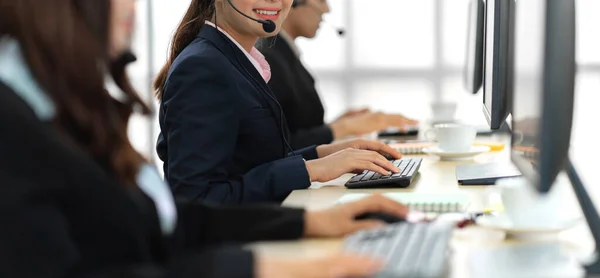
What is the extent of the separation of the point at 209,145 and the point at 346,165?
0.32 metres

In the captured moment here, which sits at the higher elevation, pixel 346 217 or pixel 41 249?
pixel 41 249

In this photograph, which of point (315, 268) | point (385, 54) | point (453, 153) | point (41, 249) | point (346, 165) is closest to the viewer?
point (41, 249)

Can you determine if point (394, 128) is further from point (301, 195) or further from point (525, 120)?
point (525, 120)

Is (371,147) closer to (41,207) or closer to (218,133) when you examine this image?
(218,133)

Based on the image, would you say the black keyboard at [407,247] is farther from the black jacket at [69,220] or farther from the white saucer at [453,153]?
the white saucer at [453,153]

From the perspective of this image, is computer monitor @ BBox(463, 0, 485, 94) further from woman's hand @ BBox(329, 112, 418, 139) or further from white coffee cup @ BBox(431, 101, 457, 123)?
white coffee cup @ BBox(431, 101, 457, 123)

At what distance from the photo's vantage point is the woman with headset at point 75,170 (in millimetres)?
942

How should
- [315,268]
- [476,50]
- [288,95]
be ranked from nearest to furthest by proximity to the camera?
[315,268]
[476,50]
[288,95]

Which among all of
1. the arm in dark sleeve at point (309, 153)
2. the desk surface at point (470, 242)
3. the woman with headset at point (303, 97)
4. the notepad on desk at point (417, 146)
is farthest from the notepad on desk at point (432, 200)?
the woman with headset at point (303, 97)

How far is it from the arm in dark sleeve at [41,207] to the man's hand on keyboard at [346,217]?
1.06ft

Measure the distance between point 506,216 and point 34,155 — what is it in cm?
73

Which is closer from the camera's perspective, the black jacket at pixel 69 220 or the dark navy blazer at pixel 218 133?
the black jacket at pixel 69 220

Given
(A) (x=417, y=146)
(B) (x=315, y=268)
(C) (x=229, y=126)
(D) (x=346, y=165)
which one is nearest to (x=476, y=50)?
(A) (x=417, y=146)

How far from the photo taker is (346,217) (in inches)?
54.1
